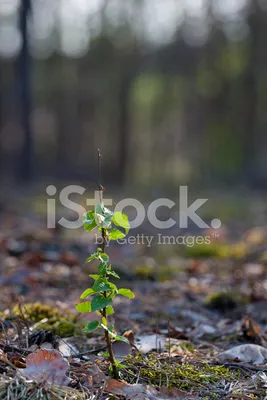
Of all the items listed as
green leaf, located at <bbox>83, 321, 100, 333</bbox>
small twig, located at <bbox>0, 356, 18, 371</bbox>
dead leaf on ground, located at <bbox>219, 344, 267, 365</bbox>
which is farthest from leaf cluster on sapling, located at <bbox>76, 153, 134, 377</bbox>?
dead leaf on ground, located at <bbox>219, 344, 267, 365</bbox>

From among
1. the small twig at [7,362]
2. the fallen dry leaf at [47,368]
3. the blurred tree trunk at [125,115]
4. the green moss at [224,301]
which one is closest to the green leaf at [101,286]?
the fallen dry leaf at [47,368]

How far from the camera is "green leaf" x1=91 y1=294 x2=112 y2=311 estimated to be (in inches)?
75.7

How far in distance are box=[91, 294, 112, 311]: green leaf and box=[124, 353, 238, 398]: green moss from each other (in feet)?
1.28

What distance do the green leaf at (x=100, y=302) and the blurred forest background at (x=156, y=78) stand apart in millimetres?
15057

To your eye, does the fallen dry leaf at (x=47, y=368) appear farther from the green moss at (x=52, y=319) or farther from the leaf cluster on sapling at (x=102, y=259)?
the green moss at (x=52, y=319)

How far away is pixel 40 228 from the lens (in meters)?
6.77

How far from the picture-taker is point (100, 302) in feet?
6.36

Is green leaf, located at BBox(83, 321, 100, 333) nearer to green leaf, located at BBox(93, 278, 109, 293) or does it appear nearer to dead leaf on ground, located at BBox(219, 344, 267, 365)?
green leaf, located at BBox(93, 278, 109, 293)

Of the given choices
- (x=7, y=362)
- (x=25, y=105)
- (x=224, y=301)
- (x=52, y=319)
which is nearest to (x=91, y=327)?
(x=7, y=362)

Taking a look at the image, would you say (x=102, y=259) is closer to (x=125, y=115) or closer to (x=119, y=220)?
(x=119, y=220)

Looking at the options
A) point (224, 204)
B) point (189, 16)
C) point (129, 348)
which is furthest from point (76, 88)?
point (129, 348)

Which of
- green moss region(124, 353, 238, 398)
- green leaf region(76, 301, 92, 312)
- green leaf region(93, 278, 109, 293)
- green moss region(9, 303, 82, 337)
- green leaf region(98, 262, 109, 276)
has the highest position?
green leaf region(98, 262, 109, 276)

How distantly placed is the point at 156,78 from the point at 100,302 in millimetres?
20113

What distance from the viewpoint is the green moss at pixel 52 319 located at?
282 centimetres
